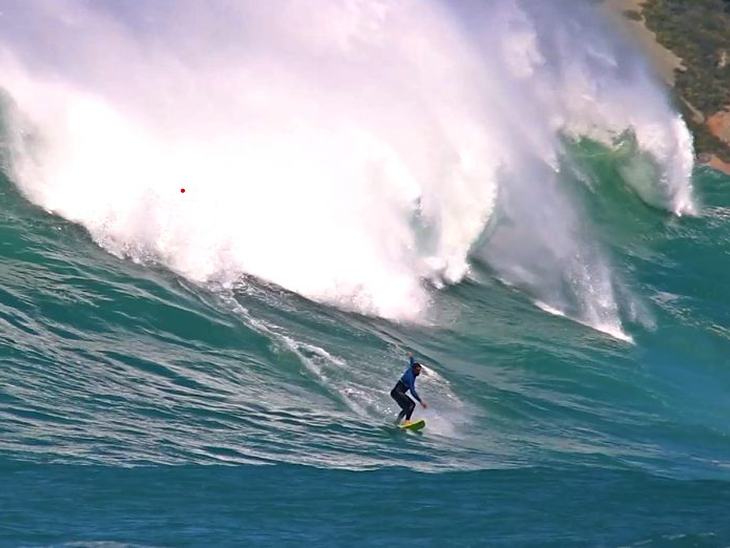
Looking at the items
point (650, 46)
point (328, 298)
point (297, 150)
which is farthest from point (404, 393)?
point (650, 46)

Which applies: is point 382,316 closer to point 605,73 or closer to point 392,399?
point 392,399

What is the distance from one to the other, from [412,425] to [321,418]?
99 cm

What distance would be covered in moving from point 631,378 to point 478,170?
5844 millimetres

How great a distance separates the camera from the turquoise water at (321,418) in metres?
12.1

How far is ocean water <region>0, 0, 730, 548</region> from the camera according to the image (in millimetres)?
12758

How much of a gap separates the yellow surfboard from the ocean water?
1.08ft

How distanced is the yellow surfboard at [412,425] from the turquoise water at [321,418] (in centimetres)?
17

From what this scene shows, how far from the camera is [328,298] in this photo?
65.4 feet

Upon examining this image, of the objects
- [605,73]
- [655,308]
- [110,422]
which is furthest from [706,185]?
[110,422]

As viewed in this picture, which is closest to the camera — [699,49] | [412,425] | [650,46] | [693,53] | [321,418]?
[321,418]

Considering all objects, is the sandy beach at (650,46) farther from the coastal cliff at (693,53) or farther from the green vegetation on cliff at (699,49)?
the green vegetation on cliff at (699,49)

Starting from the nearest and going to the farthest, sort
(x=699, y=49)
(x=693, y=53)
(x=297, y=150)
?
(x=297, y=150) → (x=693, y=53) → (x=699, y=49)

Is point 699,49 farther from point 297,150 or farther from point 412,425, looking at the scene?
point 412,425

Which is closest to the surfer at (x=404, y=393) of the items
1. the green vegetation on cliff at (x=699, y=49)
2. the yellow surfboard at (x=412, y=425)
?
the yellow surfboard at (x=412, y=425)
